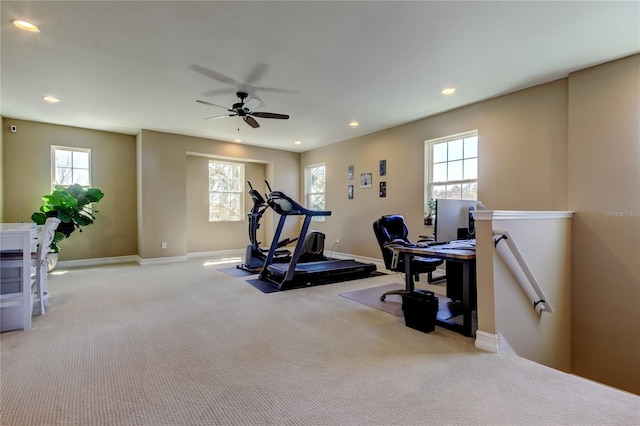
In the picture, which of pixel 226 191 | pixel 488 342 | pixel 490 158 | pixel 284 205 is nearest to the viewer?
pixel 488 342

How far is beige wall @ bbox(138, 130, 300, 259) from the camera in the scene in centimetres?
596

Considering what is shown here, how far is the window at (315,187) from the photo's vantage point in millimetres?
7574

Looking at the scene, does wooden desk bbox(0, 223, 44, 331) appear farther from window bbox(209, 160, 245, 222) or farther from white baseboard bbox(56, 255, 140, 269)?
window bbox(209, 160, 245, 222)

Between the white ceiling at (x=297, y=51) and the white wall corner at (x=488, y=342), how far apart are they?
Result: 260cm

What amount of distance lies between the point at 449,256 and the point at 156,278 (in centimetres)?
437

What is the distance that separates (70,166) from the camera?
572cm

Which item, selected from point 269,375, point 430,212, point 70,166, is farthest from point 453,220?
point 70,166

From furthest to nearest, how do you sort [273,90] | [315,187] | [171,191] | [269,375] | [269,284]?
[315,187]
[171,191]
[269,284]
[273,90]
[269,375]

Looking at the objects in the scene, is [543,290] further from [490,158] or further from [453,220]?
[490,158]

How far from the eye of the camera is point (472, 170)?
4582 mm

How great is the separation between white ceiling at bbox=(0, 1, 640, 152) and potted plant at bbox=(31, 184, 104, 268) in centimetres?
137

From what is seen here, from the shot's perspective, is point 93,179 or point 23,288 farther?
point 93,179

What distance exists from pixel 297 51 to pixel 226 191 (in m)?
5.20

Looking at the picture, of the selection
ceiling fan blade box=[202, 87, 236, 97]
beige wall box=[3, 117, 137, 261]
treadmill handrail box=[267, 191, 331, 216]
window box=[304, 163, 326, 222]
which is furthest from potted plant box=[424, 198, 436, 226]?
beige wall box=[3, 117, 137, 261]
